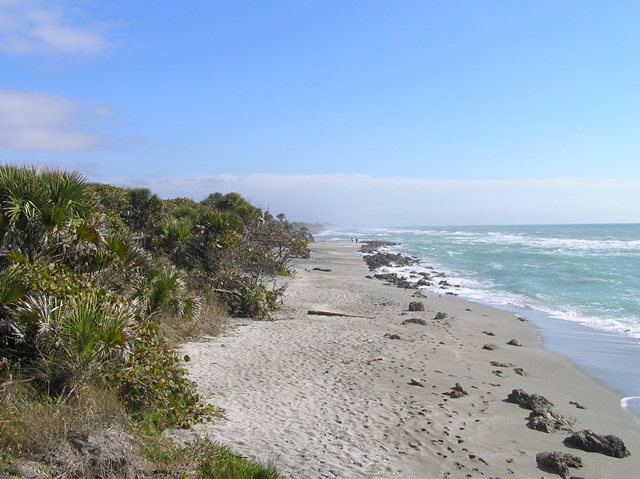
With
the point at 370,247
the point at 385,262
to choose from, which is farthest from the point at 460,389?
the point at 370,247

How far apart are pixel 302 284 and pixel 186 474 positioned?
19488 millimetres

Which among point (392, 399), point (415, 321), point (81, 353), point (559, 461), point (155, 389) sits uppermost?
point (81, 353)

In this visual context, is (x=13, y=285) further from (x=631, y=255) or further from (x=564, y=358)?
(x=631, y=255)

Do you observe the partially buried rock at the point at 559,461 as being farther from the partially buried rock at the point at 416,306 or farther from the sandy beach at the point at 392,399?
the partially buried rock at the point at 416,306

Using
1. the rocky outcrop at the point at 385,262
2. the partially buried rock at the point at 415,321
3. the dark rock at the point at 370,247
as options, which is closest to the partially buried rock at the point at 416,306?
the partially buried rock at the point at 415,321

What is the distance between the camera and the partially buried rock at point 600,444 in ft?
21.9

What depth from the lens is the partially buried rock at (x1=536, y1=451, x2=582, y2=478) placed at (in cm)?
607

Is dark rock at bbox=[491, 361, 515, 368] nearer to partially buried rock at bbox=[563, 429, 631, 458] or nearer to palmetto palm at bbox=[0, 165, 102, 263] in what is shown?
partially buried rock at bbox=[563, 429, 631, 458]

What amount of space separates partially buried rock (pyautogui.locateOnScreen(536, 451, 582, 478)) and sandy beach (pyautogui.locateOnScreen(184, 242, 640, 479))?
4.6 inches

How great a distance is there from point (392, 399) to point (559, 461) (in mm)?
2677

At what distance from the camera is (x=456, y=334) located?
46.8ft

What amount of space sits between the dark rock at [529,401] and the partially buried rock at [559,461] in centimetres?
182

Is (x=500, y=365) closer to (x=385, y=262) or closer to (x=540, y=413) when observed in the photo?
(x=540, y=413)

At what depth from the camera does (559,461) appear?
6148 millimetres
